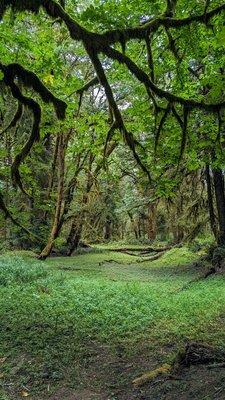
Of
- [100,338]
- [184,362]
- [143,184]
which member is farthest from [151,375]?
[143,184]

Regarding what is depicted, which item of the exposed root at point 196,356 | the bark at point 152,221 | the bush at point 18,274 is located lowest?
the exposed root at point 196,356

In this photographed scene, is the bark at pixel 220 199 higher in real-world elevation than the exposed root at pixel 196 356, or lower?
higher

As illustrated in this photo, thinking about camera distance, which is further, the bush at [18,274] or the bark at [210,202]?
the bark at [210,202]

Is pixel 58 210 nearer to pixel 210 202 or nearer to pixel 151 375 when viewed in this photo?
pixel 210 202

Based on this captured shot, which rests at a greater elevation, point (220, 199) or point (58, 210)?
point (220, 199)

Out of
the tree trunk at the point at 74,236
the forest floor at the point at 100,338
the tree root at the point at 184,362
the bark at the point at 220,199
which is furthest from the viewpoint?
the tree trunk at the point at 74,236

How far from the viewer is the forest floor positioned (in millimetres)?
5680

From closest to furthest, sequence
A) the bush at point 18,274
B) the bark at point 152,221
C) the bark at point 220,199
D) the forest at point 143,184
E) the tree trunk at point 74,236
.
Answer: the forest at point 143,184 → the bush at point 18,274 → the bark at point 220,199 → the tree trunk at point 74,236 → the bark at point 152,221

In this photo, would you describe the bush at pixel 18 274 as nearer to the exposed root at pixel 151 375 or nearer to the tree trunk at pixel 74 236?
the exposed root at pixel 151 375

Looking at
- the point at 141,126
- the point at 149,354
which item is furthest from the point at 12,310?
the point at 141,126

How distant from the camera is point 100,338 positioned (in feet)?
25.3

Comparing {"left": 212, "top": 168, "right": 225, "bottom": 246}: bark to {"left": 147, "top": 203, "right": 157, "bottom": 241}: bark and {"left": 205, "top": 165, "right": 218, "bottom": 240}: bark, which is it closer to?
{"left": 205, "top": 165, "right": 218, "bottom": 240}: bark

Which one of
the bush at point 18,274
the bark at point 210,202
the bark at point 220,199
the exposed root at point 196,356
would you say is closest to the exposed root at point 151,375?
the exposed root at point 196,356

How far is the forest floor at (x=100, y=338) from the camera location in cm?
568
